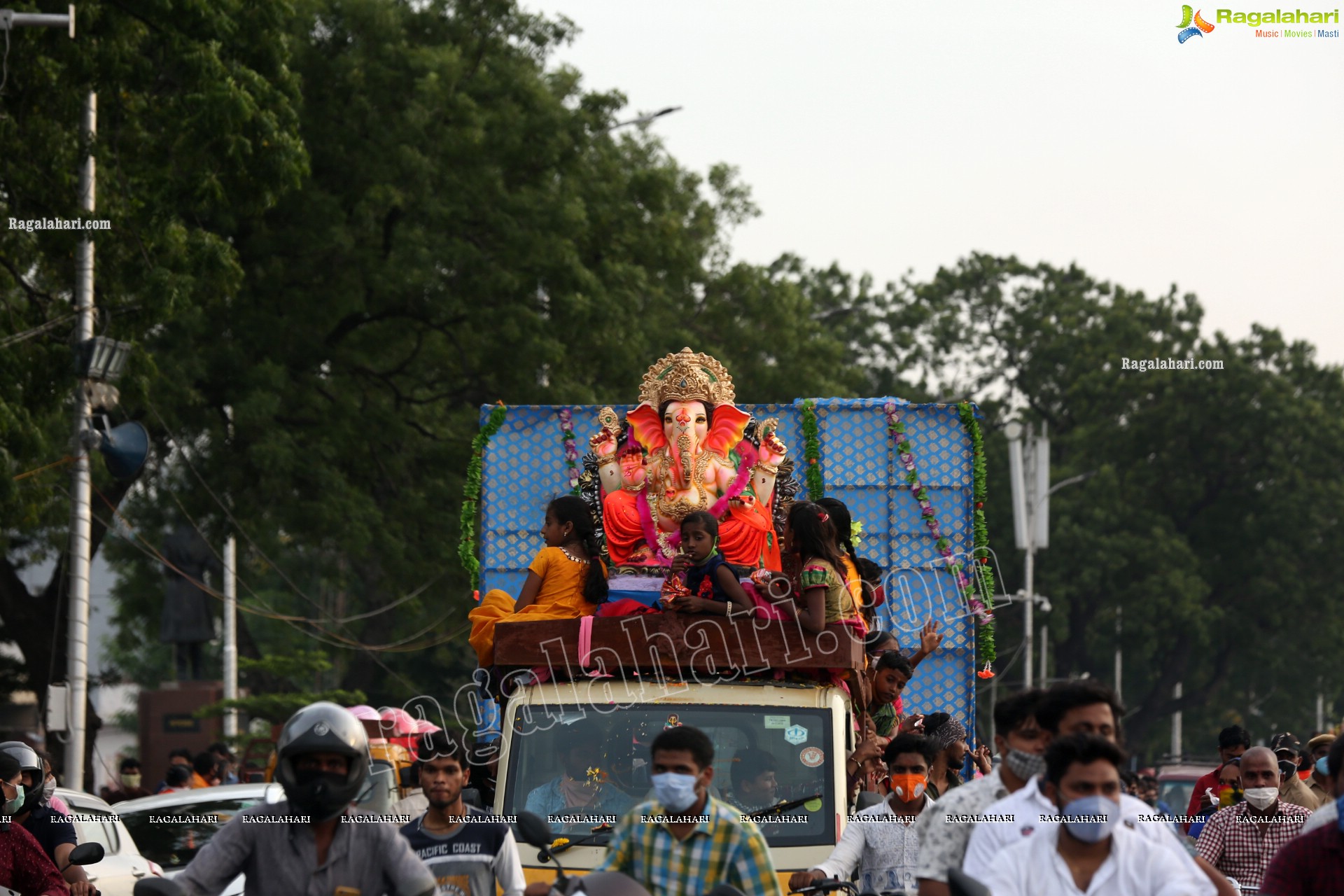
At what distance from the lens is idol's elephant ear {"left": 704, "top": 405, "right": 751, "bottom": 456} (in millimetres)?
11227

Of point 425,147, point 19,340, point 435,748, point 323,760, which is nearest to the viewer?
point 323,760

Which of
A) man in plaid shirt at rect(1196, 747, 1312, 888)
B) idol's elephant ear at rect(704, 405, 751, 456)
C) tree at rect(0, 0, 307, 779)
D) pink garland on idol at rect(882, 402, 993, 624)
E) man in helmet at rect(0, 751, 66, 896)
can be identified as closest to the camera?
man in helmet at rect(0, 751, 66, 896)

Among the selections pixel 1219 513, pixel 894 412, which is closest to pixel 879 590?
pixel 894 412

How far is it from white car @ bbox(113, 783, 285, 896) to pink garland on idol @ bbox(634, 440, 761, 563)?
4592 mm

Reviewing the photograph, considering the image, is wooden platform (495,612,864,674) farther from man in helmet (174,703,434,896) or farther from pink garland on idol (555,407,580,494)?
man in helmet (174,703,434,896)

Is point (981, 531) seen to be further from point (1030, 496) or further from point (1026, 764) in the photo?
point (1030, 496)

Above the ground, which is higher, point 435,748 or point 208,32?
point 208,32

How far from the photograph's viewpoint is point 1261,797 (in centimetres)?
857

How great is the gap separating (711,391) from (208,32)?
10605mm

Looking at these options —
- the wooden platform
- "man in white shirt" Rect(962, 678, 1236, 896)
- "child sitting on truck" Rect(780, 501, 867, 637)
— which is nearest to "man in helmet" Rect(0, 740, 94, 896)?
the wooden platform

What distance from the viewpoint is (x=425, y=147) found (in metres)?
25.8

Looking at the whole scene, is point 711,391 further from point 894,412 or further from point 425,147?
point 425,147

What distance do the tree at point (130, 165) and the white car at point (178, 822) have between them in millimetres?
4856

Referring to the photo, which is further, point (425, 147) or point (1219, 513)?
point (1219, 513)
